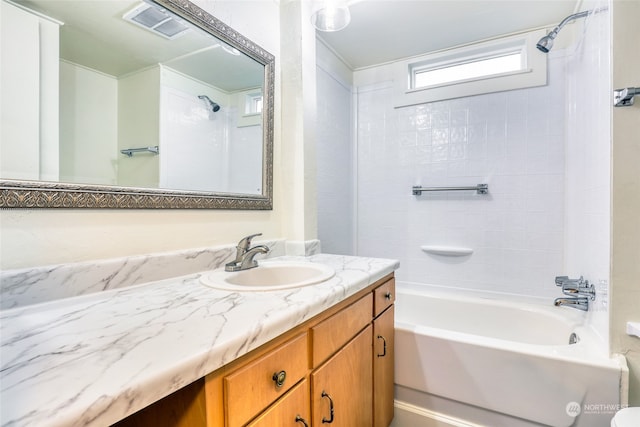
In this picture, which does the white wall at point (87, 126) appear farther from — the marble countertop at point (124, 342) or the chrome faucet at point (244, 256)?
the chrome faucet at point (244, 256)

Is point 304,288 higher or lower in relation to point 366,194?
lower

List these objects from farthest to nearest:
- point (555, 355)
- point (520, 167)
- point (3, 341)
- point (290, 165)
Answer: point (520, 167), point (290, 165), point (555, 355), point (3, 341)

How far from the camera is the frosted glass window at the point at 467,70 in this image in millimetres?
2205

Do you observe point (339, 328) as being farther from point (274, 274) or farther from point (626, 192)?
point (626, 192)

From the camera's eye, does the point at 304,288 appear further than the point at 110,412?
Yes

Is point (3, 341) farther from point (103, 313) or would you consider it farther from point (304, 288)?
point (304, 288)

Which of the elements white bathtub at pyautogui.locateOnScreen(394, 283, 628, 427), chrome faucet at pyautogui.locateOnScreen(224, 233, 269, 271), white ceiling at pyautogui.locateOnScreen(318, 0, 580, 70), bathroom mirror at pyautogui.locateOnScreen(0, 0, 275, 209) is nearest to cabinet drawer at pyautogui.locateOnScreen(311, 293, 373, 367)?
chrome faucet at pyautogui.locateOnScreen(224, 233, 269, 271)

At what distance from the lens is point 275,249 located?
1.50 m

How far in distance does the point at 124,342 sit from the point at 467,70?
9.13 feet

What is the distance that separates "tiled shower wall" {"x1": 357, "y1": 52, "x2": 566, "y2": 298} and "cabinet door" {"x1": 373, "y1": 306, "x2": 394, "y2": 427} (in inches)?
45.2

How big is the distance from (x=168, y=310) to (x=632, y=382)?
5.43 feet

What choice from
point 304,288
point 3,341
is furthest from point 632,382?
point 3,341

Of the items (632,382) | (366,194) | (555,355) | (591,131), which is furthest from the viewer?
(366,194)

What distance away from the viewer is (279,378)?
0.67 meters
